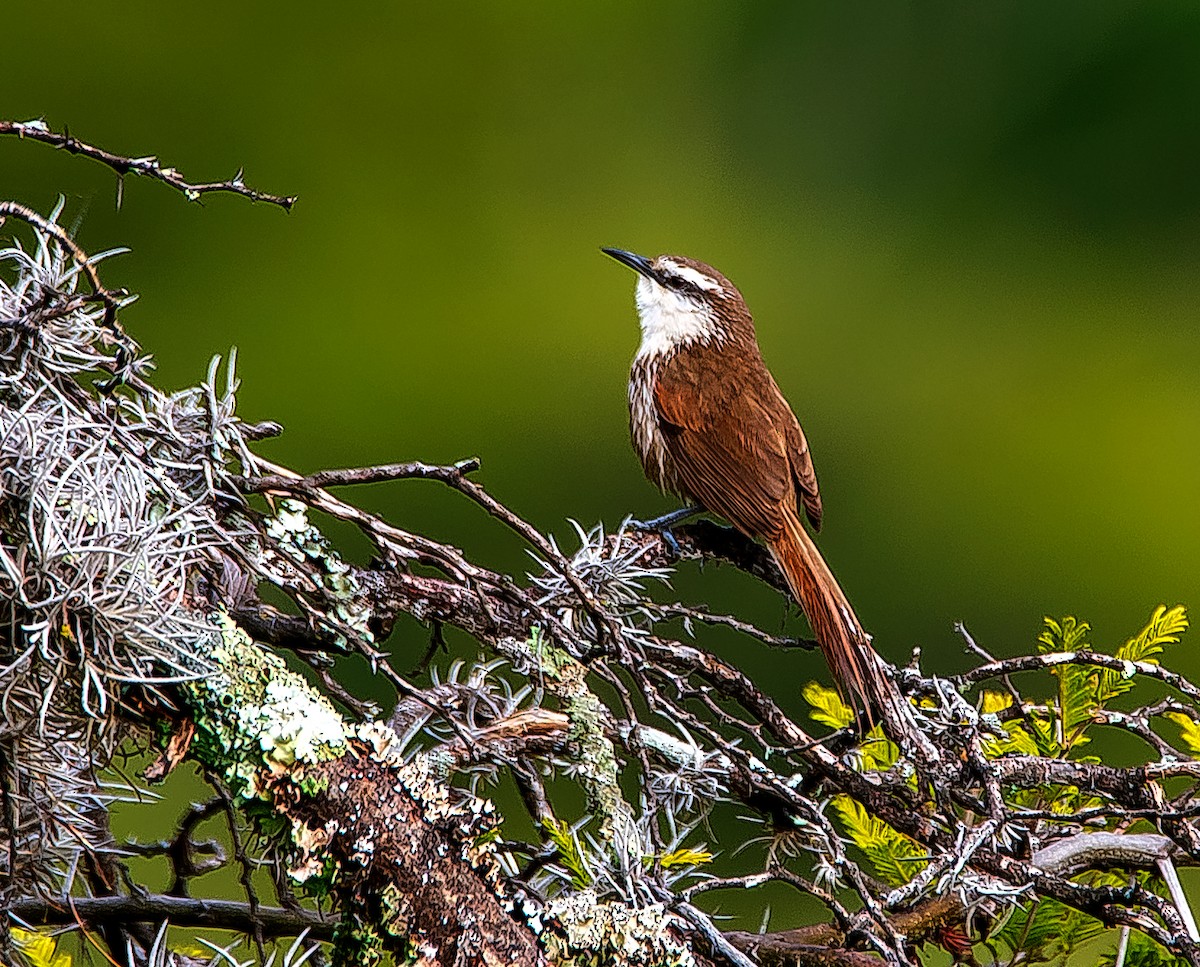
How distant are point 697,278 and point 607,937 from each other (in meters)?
2.48

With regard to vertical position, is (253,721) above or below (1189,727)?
below

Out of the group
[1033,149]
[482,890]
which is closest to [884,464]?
[1033,149]

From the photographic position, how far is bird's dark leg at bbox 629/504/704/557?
83.0 inches

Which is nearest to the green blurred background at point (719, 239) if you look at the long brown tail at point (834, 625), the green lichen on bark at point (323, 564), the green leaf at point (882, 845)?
the long brown tail at point (834, 625)

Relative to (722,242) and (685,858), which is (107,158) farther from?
(722,242)

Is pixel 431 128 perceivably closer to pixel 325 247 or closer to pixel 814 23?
pixel 325 247

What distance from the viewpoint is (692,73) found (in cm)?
1054

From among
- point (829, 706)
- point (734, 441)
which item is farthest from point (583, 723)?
point (734, 441)

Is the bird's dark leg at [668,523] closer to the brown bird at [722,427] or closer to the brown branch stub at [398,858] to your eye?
the brown bird at [722,427]

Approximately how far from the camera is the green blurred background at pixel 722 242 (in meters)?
7.71

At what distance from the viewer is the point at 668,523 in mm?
2963

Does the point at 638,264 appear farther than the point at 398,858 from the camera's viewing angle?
Yes

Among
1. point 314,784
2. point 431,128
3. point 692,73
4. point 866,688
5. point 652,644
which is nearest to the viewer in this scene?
point 314,784

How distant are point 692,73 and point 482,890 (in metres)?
9.82
